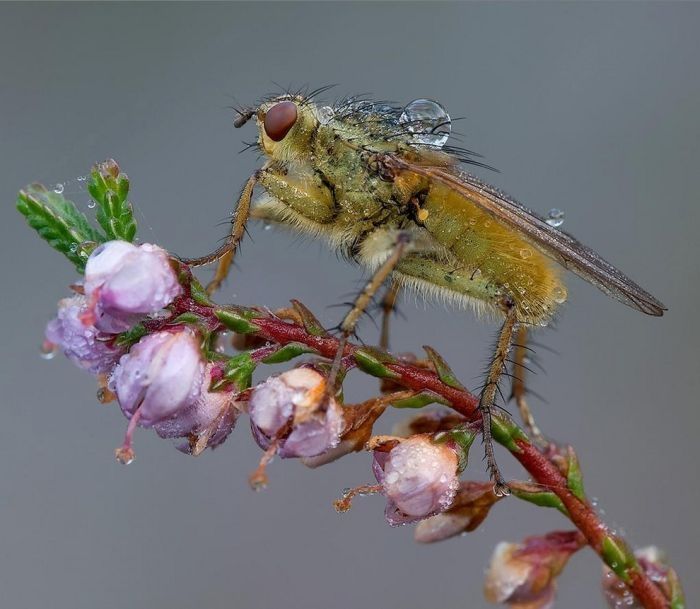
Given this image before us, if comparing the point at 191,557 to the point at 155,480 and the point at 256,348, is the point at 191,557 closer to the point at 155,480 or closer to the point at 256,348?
the point at 155,480

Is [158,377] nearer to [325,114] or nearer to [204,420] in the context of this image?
[204,420]

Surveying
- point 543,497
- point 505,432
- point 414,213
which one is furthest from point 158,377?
point 414,213

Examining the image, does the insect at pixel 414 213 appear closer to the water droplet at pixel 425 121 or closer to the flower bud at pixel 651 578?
the water droplet at pixel 425 121

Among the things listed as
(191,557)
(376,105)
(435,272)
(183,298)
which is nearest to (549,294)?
(435,272)

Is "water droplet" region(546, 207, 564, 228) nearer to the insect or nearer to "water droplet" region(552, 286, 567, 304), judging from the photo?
the insect

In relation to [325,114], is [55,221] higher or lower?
lower

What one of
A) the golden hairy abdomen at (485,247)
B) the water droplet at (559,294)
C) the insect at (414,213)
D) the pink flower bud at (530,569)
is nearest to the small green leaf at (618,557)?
the pink flower bud at (530,569)

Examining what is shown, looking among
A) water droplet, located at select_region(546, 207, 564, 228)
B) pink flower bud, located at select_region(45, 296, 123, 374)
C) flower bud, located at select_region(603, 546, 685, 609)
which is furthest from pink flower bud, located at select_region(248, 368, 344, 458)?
water droplet, located at select_region(546, 207, 564, 228)
